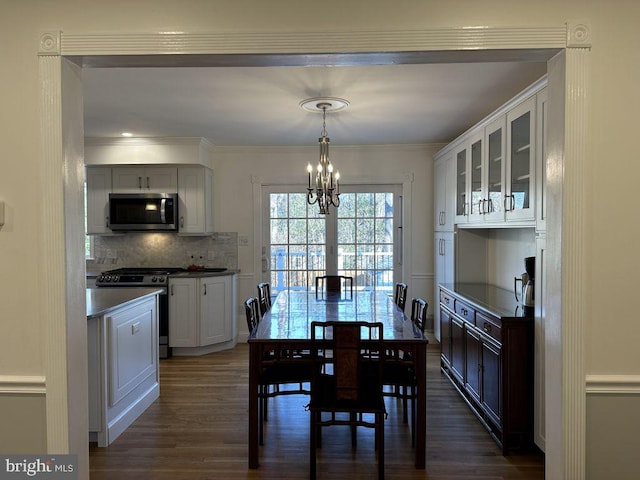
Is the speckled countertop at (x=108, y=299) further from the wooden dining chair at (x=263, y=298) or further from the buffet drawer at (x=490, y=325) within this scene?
the buffet drawer at (x=490, y=325)

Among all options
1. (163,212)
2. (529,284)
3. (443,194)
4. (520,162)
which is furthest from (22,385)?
(443,194)

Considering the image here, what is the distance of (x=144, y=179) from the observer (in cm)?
509

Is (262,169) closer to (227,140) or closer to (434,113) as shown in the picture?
(227,140)

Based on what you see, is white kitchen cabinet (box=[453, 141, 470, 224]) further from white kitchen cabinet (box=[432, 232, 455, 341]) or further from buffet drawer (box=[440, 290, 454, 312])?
buffet drawer (box=[440, 290, 454, 312])

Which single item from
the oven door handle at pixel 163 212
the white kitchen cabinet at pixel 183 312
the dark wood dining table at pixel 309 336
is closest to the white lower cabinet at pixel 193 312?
the white kitchen cabinet at pixel 183 312

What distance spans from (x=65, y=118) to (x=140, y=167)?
11.7ft

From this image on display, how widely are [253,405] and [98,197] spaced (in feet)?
12.0

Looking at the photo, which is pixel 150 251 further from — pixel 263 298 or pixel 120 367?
pixel 120 367

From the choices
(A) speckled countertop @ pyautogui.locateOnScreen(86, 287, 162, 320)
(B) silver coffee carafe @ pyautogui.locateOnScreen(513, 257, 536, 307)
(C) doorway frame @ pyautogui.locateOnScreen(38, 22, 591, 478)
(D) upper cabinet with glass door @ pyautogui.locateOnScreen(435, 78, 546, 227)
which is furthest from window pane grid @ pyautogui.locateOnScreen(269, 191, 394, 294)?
(C) doorway frame @ pyautogui.locateOnScreen(38, 22, 591, 478)

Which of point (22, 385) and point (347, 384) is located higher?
point (22, 385)

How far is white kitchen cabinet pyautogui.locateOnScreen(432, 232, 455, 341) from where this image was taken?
14.7ft

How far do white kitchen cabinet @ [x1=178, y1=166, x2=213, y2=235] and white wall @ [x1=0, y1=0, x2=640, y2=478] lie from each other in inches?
133

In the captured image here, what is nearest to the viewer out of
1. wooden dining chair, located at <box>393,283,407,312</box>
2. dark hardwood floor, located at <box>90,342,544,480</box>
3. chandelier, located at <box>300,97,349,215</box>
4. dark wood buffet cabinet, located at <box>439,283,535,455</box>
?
dark hardwood floor, located at <box>90,342,544,480</box>

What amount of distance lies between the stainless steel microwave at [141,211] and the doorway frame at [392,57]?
335 centimetres
